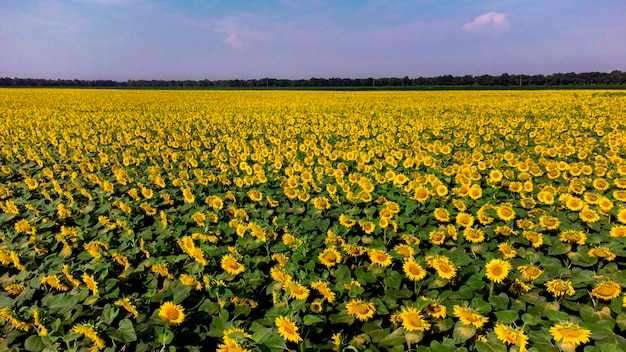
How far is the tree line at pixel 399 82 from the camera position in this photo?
85188mm

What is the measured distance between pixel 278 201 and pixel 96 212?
2499 millimetres

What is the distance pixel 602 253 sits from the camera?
2.98m

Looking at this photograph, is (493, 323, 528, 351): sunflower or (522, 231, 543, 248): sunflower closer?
(493, 323, 528, 351): sunflower

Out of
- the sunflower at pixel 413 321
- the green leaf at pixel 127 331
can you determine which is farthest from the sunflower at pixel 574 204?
the green leaf at pixel 127 331

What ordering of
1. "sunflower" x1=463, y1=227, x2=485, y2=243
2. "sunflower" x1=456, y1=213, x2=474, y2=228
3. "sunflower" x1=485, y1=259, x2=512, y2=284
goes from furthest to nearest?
"sunflower" x1=456, y1=213, x2=474, y2=228 < "sunflower" x1=463, y1=227, x2=485, y2=243 < "sunflower" x1=485, y1=259, x2=512, y2=284

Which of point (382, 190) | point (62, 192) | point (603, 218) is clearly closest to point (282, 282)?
point (382, 190)

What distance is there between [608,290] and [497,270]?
0.73 metres

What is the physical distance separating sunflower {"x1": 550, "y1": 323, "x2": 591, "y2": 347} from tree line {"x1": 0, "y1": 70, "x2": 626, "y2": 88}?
87.1 m

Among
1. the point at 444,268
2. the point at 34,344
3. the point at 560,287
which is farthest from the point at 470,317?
the point at 34,344

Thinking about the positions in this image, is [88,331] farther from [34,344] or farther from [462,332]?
[462,332]

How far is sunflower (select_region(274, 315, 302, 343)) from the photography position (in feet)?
7.17

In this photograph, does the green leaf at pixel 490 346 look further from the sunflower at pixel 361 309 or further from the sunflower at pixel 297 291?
the sunflower at pixel 297 291

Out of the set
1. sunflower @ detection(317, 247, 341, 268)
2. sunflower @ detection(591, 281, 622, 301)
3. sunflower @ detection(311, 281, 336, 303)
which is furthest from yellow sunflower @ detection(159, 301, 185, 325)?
sunflower @ detection(591, 281, 622, 301)

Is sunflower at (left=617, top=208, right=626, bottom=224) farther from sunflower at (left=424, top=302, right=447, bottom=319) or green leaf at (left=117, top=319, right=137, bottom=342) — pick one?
green leaf at (left=117, top=319, right=137, bottom=342)
